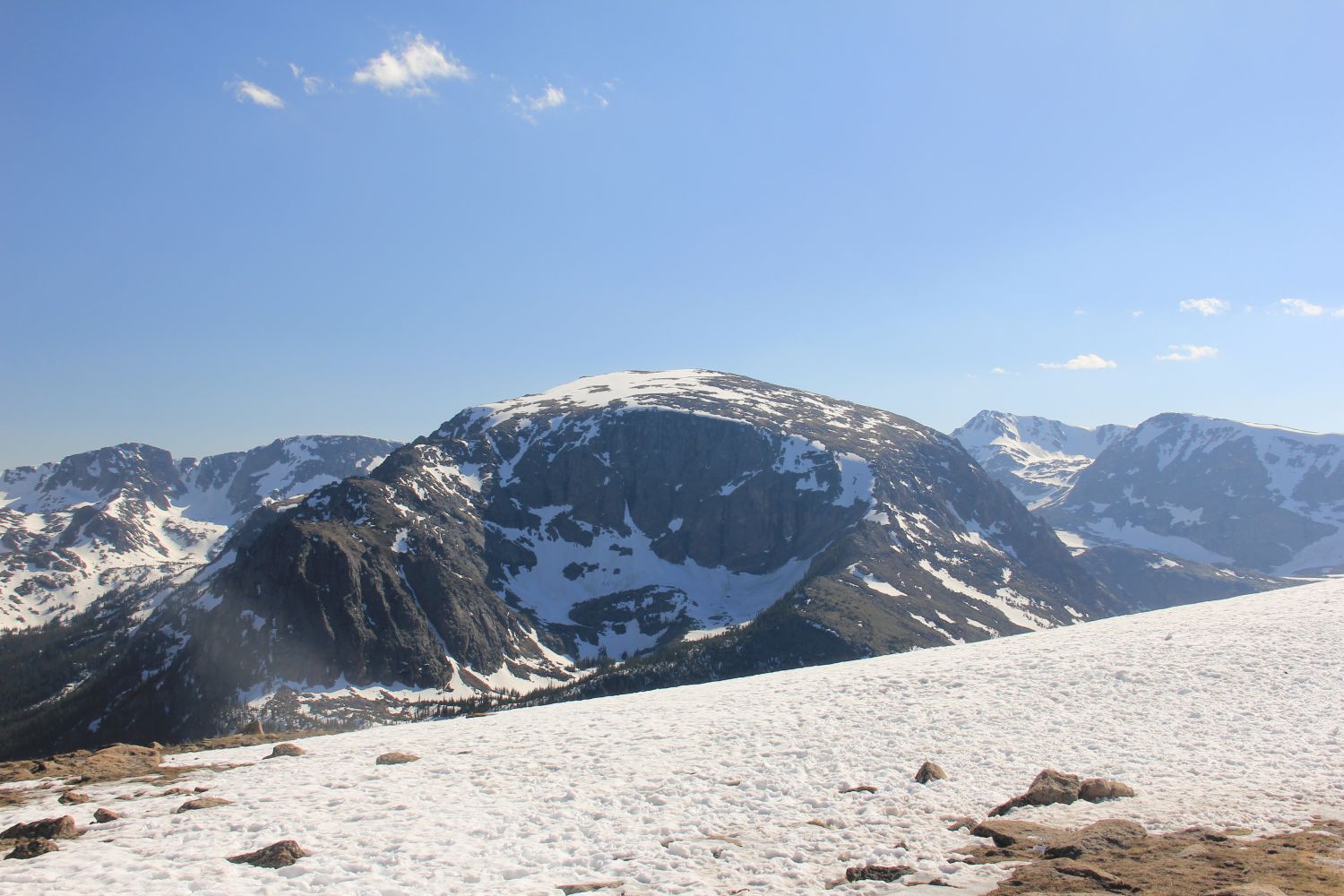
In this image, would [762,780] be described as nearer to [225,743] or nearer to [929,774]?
[929,774]

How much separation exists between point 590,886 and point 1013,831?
977 cm

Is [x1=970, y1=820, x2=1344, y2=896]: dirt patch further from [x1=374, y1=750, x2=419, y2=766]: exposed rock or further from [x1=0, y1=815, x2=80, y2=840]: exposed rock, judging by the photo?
[x1=0, y1=815, x2=80, y2=840]: exposed rock

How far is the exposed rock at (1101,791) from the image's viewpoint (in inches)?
792

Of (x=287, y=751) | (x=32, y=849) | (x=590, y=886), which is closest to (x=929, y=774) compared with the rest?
(x=590, y=886)

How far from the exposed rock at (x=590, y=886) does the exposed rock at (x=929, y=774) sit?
1005 cm

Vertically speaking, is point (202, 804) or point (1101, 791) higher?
point (202, 804)

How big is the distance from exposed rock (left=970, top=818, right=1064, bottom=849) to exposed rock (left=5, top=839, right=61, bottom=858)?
71.6ft

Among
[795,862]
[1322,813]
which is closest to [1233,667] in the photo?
[1322,813]

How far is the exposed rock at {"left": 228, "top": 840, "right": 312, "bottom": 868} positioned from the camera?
1722cm

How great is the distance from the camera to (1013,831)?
57.8 ft

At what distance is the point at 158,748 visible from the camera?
31.5m

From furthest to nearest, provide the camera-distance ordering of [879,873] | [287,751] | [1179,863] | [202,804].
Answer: [287,751] < [202,804] < [879,873] < [1179,863]

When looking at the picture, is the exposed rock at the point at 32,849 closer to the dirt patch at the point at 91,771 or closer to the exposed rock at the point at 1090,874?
the dirt patch at the point at 91,771

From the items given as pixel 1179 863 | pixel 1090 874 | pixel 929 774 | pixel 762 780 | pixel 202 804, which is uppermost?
pixel 1090 874
